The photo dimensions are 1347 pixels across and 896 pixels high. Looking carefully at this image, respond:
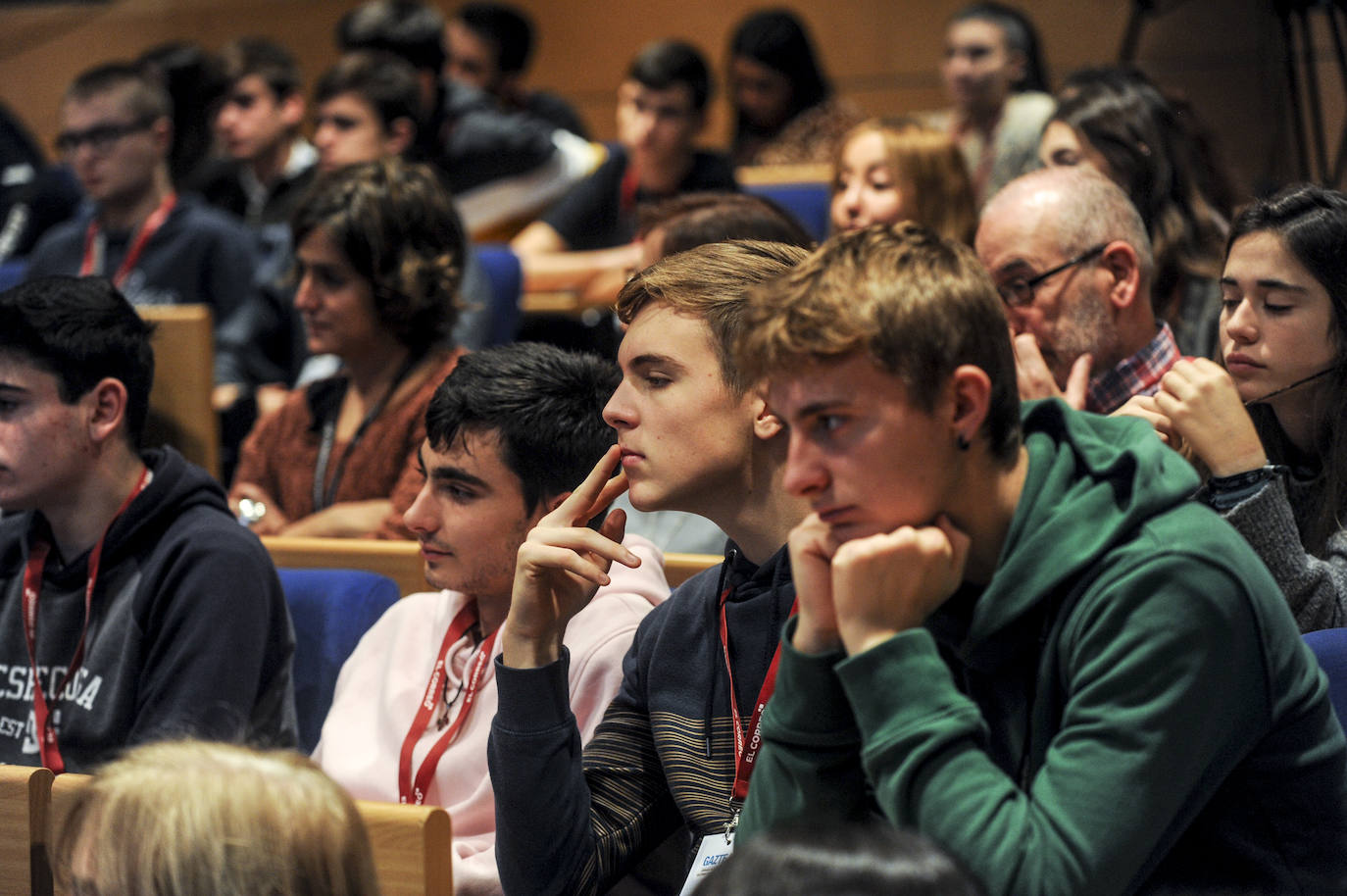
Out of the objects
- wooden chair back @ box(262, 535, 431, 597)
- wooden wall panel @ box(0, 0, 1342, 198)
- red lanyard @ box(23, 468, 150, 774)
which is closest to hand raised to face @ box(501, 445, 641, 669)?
wooden chair back @ box(262, 535, 431, 597)

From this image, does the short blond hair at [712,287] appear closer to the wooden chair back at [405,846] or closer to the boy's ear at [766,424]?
the boy's ear at [766,424]

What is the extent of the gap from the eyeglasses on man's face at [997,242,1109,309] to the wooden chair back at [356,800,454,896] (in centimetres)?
138

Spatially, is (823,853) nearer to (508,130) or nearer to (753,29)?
(508,130)

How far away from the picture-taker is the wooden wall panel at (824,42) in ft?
16.4

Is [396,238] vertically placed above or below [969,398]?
below

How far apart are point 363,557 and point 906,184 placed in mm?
1547

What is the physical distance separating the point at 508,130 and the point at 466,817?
330 cm

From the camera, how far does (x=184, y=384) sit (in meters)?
3.06

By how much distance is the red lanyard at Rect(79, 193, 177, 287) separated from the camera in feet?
13.4

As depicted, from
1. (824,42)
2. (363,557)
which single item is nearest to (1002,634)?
(363,557)

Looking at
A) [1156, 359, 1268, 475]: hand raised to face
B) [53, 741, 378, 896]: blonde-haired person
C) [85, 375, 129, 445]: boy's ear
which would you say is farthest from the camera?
→ [85, 375, 129, 445]: boy's ear

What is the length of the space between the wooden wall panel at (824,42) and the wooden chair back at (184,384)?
289 cm

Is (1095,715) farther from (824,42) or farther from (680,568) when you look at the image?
(824,42)

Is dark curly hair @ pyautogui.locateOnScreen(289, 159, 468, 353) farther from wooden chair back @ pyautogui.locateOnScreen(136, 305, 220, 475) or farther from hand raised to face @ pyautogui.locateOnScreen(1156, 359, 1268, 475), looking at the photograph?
hand raised to face @ pyautogui.locateOnScreen(1156, 359, 1268, 475)
